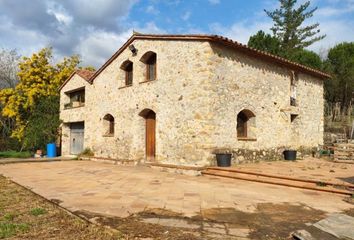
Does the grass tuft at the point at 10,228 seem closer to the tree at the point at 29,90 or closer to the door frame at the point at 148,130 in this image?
the door frame at the point at 148,130

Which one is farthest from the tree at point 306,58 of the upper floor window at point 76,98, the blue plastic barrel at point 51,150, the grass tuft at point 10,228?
the grass tuft at point 10,228

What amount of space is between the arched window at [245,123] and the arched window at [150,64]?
371cm

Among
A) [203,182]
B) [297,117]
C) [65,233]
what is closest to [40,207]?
[65,233]

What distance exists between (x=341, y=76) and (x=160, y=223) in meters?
25.9

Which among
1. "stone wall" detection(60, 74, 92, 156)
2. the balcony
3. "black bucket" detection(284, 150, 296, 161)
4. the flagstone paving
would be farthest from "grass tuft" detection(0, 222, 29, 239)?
the balcony

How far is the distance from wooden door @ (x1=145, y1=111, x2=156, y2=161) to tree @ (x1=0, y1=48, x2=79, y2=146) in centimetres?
1089

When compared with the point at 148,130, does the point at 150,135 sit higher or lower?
lower

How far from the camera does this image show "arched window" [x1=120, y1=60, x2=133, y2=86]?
13518mm

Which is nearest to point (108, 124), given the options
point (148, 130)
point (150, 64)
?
point (148, 130)

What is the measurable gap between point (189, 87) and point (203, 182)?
364 cm

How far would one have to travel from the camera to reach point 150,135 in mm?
12297

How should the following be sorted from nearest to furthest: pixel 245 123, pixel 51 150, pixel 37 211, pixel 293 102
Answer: pixel 37 211 < pixel 245 123 < pixel 293 102 < pixel 51 150

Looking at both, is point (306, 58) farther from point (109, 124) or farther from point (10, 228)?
point (10, 228)

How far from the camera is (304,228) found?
4.15 meters
